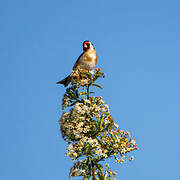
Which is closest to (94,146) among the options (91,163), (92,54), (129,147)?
(91,163)

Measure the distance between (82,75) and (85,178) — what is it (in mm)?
3863

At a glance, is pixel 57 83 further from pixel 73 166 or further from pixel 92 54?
pixel 73 166

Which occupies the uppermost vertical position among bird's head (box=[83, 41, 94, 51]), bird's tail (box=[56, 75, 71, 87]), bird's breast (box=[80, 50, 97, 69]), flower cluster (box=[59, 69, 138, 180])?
bird's head (box=[83, 41, 94, 51])

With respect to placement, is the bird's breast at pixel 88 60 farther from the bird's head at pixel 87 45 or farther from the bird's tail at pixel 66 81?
the bird's tail at pixel 66 81

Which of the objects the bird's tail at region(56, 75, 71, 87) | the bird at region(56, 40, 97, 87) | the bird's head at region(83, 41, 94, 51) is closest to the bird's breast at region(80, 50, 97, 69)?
the bird at region(56, 40, 97, 87)

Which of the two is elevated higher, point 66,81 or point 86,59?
point 86,59

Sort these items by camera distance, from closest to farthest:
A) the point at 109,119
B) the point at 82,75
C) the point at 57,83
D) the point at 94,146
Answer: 1. the point at 94,146
2. the point at 109,119
3. the point at 82,75
4. the point at 57,83

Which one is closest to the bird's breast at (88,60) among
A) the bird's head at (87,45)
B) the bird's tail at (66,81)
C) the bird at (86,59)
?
the bird at (86,59)

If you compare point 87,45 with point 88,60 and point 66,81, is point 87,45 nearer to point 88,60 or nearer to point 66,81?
point 88,60

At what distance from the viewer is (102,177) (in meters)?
10.1

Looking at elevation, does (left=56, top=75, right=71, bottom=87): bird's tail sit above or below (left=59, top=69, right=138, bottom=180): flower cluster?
above

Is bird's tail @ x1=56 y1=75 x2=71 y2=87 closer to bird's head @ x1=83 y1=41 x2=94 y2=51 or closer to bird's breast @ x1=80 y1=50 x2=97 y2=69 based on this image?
bird's breast @ x1=80 y1=50 x2=97 y2=69

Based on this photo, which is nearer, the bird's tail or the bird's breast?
the bird's tail

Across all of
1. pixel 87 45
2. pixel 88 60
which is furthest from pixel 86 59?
pixel 87 45
